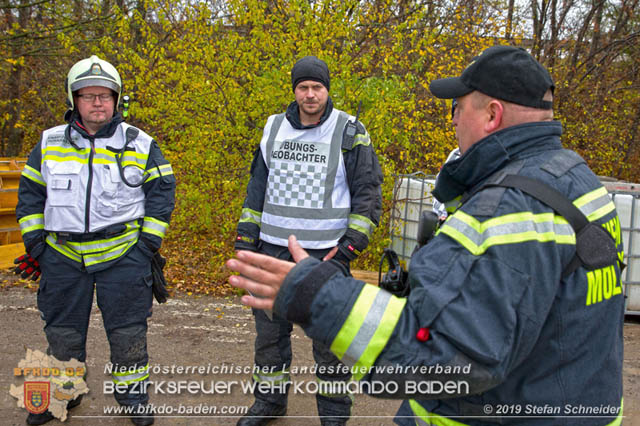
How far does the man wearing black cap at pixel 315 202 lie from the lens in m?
3.45

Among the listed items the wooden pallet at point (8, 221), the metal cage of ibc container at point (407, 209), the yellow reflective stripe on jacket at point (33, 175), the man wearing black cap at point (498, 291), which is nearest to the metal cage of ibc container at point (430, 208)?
the metal cage of ibc container at point (407, 209)

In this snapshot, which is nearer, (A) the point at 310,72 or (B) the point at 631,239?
(A) the point at 310,72

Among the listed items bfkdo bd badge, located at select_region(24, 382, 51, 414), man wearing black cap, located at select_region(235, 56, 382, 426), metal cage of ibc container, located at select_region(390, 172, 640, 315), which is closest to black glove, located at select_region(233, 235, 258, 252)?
man wearing black cap, located at select_region(235, 56, 382, 426)

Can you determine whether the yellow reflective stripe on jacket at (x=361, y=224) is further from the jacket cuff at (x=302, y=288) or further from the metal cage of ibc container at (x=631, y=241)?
the metal cage of ibc container at (x=631, y=241)

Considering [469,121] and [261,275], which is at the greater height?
[469,121]

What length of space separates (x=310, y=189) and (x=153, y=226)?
41.3 inches

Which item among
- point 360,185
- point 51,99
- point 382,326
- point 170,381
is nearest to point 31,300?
point 170,381

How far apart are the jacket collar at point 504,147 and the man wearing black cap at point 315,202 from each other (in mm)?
1892

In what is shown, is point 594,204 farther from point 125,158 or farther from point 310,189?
point 125,158

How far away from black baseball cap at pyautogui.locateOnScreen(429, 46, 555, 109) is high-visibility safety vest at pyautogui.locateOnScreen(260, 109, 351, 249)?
197 cm

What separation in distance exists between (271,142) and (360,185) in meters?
0.66

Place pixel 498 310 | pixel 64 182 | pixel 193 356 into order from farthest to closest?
pixel 193 356 < pixel 64 182 < pixel 498 310

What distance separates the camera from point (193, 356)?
15.8 ft

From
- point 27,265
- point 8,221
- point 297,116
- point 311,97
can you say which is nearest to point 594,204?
point 311,97
